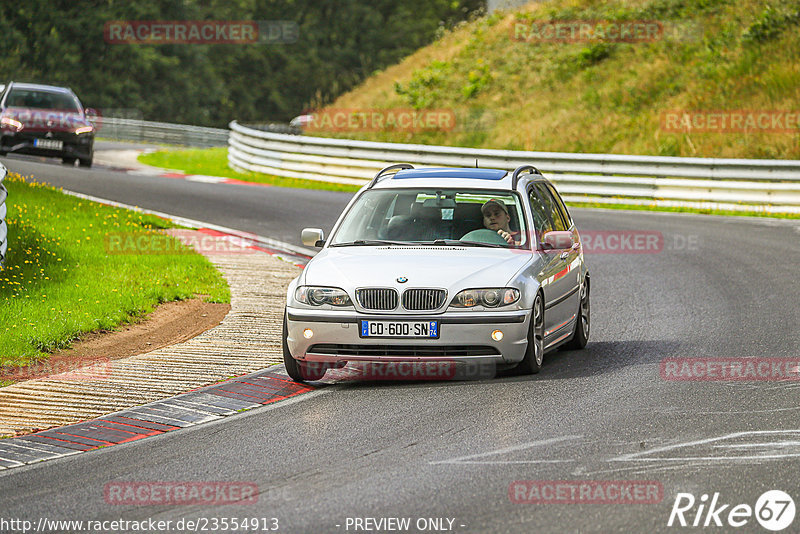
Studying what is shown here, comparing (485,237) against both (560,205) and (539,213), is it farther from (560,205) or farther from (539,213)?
(560,205)

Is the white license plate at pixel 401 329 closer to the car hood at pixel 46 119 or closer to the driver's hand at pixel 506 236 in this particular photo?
the driver's hand at pixel 506 236

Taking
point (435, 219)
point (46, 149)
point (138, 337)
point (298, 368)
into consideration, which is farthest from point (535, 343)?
point (46, 149)

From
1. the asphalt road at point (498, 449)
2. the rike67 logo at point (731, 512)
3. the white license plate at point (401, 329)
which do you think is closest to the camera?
the rike67 logo at point (731, 512)

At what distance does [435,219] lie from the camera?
33.8ft

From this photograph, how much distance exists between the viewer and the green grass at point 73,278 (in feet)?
35.7

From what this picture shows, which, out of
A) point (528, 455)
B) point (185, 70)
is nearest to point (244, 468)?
point (528, 455)

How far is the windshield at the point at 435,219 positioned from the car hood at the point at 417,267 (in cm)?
29

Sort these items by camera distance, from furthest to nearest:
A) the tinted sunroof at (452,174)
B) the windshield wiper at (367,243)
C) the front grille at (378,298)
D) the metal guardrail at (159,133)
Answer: the metal guardrail at (159,133) → the tinted sunroof at (452,174) → the windshield wiper at (367,243) → the front grille at (378,298)

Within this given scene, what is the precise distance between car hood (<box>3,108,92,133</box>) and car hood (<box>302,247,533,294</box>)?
20.4m

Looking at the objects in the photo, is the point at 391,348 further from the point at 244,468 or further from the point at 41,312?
the point at 41,312

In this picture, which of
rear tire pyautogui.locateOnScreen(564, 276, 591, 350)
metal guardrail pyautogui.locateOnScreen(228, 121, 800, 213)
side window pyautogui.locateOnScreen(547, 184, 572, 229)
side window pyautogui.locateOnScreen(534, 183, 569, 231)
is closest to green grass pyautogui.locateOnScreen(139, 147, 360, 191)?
metal guardrail pyautogui.locateOnScreen(228, 121, 800, 213)

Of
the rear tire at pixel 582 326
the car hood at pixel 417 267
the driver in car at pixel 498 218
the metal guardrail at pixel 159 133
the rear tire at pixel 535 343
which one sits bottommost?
the metal guardrail at pixel 159 133

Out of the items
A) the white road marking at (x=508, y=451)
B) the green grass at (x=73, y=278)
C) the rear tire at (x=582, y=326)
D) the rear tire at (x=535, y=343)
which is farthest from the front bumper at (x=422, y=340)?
the green grass at (x=73, y=278)

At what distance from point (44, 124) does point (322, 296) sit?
21.2 metres
